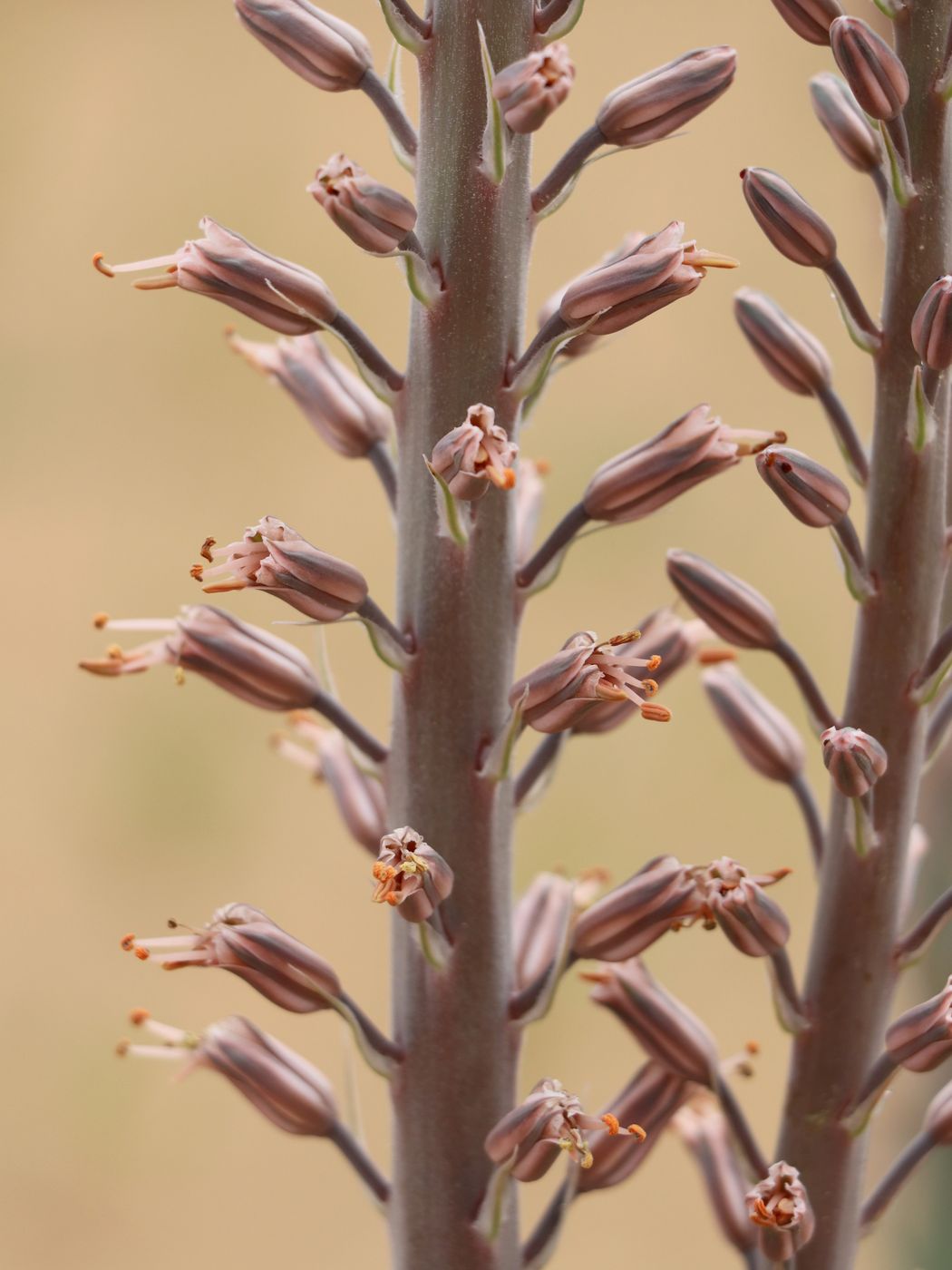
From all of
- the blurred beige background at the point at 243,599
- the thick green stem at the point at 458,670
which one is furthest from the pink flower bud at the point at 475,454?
the blurred beige background at the point at 243,599

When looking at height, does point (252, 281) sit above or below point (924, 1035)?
above

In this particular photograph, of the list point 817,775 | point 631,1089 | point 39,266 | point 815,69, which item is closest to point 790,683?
point 817,775

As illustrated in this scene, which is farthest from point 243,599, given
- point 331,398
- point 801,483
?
point 801,483

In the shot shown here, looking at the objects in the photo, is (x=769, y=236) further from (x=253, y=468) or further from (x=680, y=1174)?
(x=680, y=1174)

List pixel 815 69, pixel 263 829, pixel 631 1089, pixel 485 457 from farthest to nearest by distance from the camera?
pixel 815 69
pixel 263 829
pixel 631 1089
pixel 485 457

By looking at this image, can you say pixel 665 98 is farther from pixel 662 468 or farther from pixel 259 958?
pixel 259 958

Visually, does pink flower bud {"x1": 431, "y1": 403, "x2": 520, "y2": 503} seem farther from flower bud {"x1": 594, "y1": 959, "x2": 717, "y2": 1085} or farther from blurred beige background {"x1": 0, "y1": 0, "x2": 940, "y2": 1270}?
blurred beige background {"x1": 0, "y1": 0, "x2": 940, "y2": 1270}

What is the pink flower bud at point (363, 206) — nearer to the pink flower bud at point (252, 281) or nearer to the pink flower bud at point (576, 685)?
the pink flower bud at point (252, 281)
